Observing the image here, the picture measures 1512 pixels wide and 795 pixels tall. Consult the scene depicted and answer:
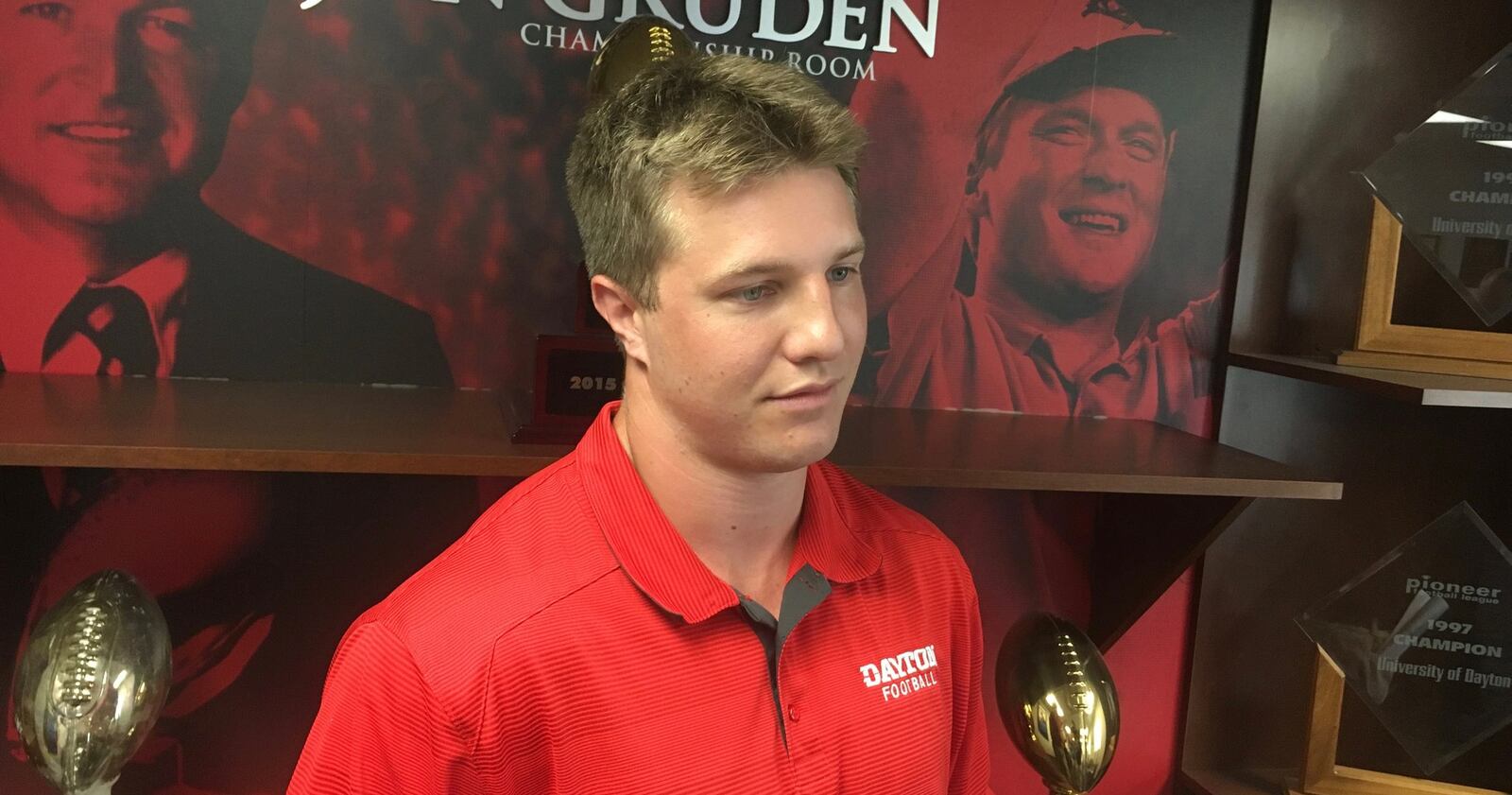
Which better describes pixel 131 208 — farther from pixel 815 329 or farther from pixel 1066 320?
pixel 1066 320

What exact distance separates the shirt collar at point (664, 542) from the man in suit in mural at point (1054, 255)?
609mm

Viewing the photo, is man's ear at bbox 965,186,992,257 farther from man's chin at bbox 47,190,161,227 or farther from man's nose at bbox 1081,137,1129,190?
man's chin at bbox 47,190,161,227

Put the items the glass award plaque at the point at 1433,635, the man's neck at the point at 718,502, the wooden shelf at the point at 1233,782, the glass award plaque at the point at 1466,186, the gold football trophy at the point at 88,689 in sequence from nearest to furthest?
the man's neck at the point at 718,502 → the gold football trophy at the point at 88,689 → the glass award plaque at the point at 1466,186 → the glass award plaque at the point at 1433,635 → the wooden shelf at the point at 1233,782

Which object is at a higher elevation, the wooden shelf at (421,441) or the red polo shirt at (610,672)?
the wooden shelf at (421,441)

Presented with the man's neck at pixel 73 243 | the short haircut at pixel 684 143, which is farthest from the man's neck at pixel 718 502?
the man's neck at pixel 73 243

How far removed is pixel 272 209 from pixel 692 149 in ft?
2.55

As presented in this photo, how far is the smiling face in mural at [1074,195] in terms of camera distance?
173 cm

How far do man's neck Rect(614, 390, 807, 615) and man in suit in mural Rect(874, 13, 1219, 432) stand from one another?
0.66 m

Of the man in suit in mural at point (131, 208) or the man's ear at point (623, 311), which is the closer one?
the man's ear at point (623, 311)

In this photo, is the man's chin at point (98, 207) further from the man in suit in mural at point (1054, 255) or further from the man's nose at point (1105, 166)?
the man's nose at point (1105, 166)

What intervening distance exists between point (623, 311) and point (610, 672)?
0.32m

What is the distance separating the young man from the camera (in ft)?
3.23

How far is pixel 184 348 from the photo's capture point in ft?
4.95

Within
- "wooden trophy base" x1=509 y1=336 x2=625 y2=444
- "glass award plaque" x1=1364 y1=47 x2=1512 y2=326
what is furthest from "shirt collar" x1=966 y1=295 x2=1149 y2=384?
"wooden trophy base" x1=509 y1=336 x2=625 y2=444
